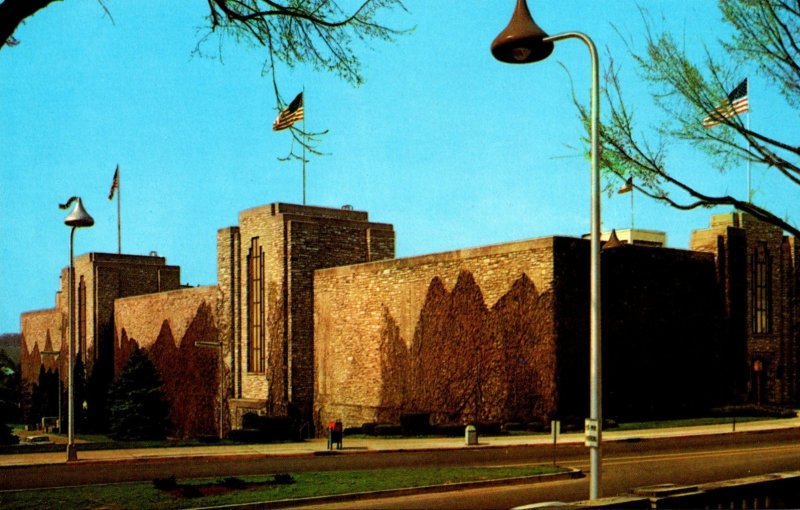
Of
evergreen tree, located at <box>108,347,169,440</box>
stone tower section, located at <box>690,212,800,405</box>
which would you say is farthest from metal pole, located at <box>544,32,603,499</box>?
evergreen tree, located at <box>108,347,169,440</box>

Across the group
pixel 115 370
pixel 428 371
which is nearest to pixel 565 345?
pixel 428 371

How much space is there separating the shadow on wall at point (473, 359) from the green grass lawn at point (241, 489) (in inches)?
529

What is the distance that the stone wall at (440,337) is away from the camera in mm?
34500

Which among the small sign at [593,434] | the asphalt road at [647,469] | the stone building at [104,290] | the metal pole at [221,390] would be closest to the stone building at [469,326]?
the metal pole at [221,390]

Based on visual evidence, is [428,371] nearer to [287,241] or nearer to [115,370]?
[287,241]

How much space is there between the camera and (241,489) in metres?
17.6

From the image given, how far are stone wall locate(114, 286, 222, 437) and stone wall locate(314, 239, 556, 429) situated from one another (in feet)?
29.9

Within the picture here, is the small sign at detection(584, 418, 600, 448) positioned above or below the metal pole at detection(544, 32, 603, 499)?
below

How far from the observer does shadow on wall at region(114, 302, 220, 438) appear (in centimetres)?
5094

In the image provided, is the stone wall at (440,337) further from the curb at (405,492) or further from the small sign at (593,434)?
the small sign at (593,434)

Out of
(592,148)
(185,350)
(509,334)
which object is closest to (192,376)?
(185,350)

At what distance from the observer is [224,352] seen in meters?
48.8

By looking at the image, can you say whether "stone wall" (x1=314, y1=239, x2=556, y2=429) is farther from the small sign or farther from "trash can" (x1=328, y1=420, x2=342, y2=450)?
the small sign

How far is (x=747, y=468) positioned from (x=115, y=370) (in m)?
53.0
